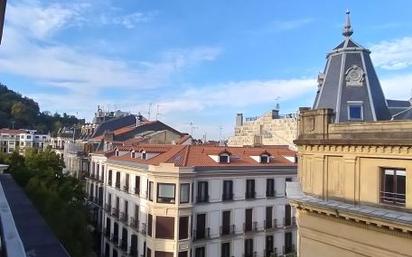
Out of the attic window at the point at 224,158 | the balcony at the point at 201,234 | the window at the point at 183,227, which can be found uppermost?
the attic window at the point at 224,158

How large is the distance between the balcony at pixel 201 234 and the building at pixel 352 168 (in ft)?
27.8

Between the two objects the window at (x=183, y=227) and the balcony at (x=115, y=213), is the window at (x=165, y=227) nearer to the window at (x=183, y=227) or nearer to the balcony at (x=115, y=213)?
the window at (x=183, y=227)

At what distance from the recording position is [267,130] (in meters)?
48.9

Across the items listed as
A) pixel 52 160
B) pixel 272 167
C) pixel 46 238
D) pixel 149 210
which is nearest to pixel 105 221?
pixel 52 160

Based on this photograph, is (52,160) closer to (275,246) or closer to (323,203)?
(275,246)

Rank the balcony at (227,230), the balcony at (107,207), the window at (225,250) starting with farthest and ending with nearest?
1. the balcony at (107,207)
2. the window at (225,250)
3. the balcony at (227,230)

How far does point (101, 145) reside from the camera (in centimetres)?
4516

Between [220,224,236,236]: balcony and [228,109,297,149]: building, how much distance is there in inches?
641

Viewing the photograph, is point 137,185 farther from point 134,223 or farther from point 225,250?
point 225,250

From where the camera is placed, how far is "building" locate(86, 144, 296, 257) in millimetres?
25250

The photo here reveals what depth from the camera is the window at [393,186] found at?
44.7ft

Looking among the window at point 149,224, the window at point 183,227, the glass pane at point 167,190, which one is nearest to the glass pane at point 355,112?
the glass pane at point 167,190

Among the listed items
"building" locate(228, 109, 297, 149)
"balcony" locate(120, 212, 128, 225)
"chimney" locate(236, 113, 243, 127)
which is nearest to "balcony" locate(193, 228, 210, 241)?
"balcony" locate(120, 212, 128, 225)

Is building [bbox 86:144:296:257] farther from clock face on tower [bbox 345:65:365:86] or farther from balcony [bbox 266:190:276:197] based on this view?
clock face on tower [bbox 345:65:365:86]
